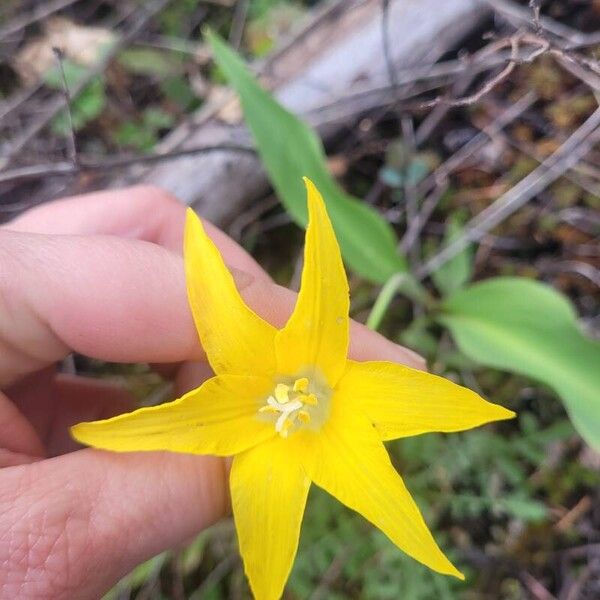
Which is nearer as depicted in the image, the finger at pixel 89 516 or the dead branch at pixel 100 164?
the finger at pixel 89 516

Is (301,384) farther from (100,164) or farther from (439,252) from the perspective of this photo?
(439,252)

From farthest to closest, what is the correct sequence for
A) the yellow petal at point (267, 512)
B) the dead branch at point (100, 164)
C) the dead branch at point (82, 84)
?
the dead branch at point (82, 84) < the dead branch at point (100, 164) < the yellow petal at point (267, 512)

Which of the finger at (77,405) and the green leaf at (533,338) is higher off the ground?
A: the finger at (77,405)

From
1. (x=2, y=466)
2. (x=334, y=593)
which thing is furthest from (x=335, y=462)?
(x=334, y=593)

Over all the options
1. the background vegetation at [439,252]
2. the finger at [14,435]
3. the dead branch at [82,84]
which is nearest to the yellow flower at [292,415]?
the finger at [14,435]

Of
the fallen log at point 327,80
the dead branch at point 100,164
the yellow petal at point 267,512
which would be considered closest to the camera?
the yellow petal at point 267,512

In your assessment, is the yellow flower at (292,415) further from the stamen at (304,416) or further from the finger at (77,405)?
the finger at (77,405)

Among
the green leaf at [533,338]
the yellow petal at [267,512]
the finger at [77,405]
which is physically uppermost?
the yellow petal at [267,512]

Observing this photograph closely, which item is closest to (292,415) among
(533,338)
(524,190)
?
(533,338)

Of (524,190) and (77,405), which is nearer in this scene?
(77,405)
